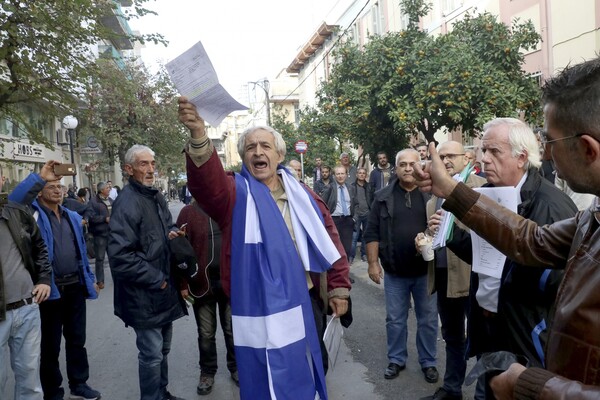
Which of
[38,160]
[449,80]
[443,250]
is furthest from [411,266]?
[38,160]

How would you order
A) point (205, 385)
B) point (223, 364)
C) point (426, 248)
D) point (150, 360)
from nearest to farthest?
point (150, 360) → point (426, 248) → point (205, 385) → point (223, 364)

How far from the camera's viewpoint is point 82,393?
467cm

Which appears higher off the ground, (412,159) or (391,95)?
(391,95)

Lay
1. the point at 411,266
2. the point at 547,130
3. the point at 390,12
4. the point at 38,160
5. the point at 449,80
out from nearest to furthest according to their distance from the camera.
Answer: the point at 547,130 < the point at 411,266 < the point at 449,80 < the point at 390,12 < the point at 38,160

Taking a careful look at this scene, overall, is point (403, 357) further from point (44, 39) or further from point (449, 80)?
point (449, 80)

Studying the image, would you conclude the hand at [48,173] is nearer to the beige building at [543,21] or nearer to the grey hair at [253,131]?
the grey hair at [253,131]

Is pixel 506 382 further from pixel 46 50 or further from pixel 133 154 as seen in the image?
pixel 46 50

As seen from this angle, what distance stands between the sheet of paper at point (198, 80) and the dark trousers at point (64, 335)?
2.76 meters

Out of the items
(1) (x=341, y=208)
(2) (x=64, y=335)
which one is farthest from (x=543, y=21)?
(2) (x=64, y=335)

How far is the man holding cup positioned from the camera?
4195 mm

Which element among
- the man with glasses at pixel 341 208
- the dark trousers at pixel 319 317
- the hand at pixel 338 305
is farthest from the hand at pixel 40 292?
the man with glasses at pixel 341 208

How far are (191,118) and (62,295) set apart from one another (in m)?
2.78

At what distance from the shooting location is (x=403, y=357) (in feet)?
16.3

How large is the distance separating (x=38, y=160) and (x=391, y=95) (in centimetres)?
1944
